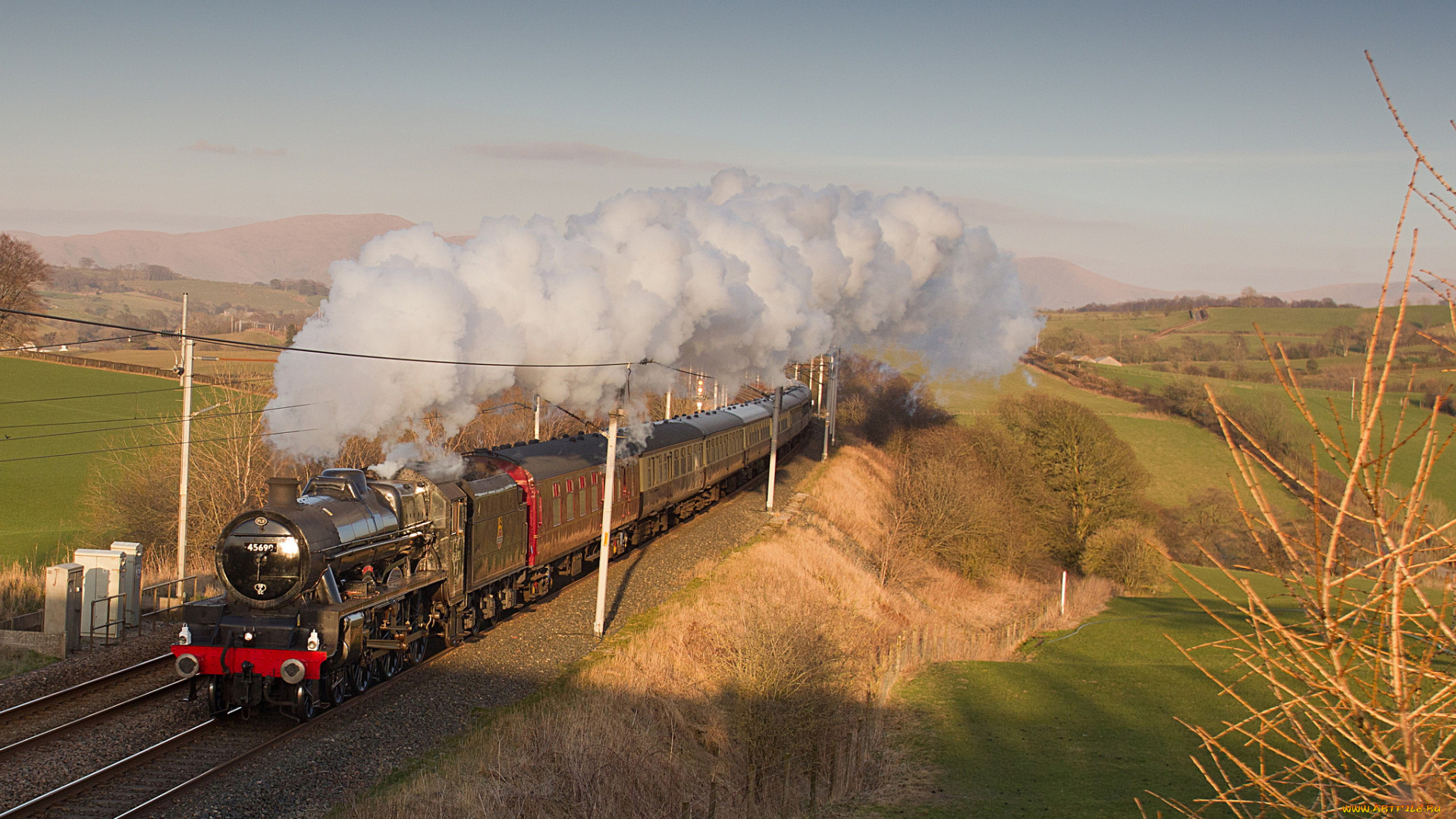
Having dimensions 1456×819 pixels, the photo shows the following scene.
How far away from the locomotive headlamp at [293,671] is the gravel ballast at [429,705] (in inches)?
33.8

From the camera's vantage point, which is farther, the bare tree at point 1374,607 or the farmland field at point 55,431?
the farmland field at point 55,431

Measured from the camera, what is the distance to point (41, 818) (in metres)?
10.7

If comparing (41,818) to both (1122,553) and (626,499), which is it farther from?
(1122,553)

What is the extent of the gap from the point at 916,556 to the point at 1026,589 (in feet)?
23.6

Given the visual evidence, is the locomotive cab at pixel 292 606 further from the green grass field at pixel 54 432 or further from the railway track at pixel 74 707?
the green grass field at pixel 54 432

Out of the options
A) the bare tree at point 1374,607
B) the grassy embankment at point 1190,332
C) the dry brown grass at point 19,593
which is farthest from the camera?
the grassy embankment at point 1190,332

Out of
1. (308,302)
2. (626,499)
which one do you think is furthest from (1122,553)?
(308,302)

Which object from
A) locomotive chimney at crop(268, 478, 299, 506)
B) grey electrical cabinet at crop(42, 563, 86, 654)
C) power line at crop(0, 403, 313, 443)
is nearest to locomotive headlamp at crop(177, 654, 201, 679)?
locomotive chimney at crop(268, 478, 299, 506)

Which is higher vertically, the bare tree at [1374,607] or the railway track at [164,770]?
the bare tree at [1374,607]

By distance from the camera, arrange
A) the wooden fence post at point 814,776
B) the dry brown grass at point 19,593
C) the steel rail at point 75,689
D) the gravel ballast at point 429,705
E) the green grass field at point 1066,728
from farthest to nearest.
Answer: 1. the dry brown grass at point 19,593
2. the wooden fence post at point 814,776
3. the green grass field at point 1066,728
4. the steel rail at point 75,689
5. the gravel ballast at point 429,705

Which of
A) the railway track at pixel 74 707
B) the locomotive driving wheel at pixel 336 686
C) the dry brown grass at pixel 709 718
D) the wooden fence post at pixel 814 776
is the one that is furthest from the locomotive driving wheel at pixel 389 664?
the wooden fence post at pixel 814 776

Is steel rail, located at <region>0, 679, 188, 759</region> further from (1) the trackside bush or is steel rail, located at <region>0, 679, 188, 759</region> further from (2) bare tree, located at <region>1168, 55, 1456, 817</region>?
(1) the trackside bush

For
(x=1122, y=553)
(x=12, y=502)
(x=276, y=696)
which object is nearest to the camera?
(x=276, y=696)

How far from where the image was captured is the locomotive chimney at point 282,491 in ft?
44.5
